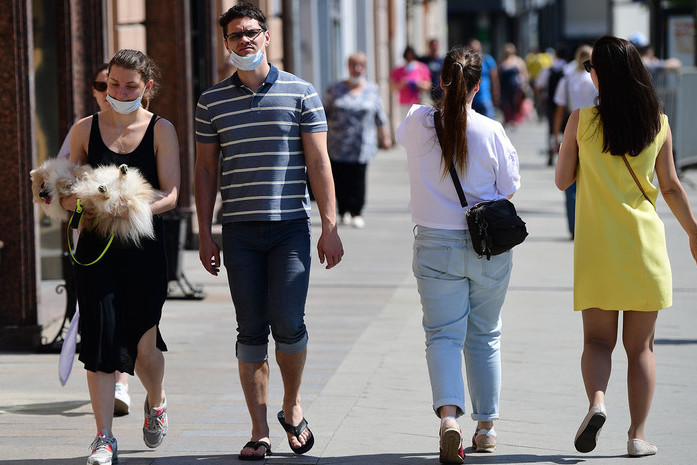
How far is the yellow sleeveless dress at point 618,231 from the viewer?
548 cm

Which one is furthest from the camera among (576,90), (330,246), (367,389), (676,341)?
(576,90)

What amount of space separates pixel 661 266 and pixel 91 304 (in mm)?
2243

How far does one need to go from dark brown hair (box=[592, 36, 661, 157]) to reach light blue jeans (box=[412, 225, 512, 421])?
2.09ft

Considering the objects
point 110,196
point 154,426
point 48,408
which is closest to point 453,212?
point 110,196

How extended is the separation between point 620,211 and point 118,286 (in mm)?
1994

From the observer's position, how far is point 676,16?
2367 centimetres

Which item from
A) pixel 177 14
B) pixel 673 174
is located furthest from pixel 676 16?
pixel 673 174

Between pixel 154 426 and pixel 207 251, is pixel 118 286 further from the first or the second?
pixel 154 426

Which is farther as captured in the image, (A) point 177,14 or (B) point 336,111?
(B) point 336,111

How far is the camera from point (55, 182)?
546 cm

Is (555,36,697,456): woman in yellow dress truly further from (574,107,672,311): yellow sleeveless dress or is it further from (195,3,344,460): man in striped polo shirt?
(195,3,344,460): man in striped polo shirt

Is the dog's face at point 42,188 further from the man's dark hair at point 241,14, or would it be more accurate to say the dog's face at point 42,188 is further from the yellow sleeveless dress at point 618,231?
the yellow sleeveless dress at point 618,231

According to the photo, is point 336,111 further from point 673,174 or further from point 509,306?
point 673,174

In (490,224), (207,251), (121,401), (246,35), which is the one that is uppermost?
(246,35)
